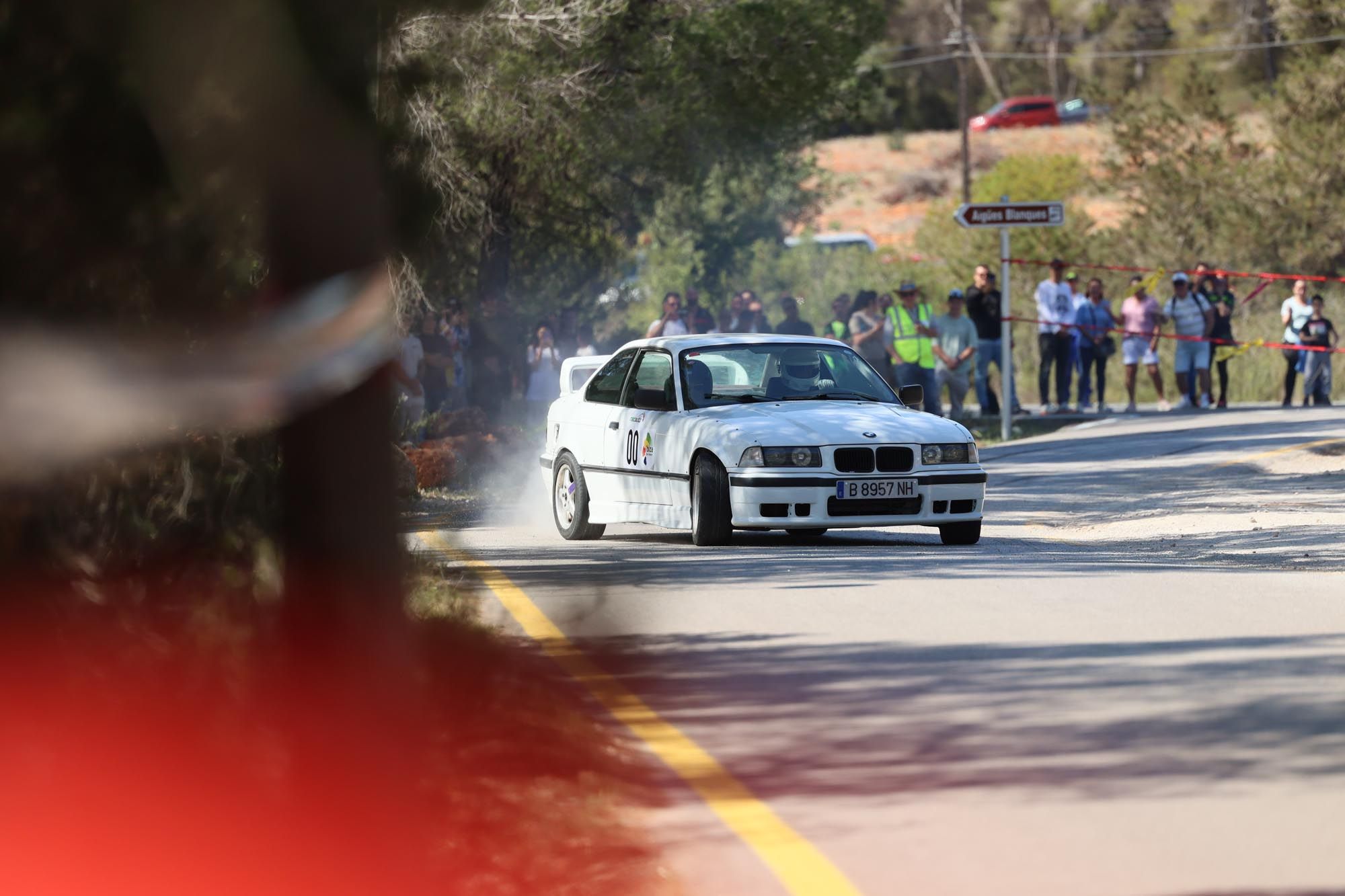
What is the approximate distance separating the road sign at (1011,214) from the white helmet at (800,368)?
9.31 meters

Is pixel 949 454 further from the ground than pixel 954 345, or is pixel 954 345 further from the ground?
pixel 954 345

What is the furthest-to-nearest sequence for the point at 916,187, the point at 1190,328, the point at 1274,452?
the point at 916,187 → the point at 1190,328 → the point at 1274,452

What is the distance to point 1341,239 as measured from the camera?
4512 centimetres

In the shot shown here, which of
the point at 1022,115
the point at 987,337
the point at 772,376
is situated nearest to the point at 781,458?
the point at 772,376

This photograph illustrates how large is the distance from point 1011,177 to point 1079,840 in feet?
199

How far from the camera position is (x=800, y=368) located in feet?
48.0

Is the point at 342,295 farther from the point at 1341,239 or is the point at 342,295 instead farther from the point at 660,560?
the point at 1341,239

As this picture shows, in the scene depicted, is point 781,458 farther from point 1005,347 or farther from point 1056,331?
point 1056,331

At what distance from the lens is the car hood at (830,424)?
1329cm

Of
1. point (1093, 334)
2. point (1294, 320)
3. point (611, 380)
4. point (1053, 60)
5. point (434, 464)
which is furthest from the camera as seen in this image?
point (1053, 60)

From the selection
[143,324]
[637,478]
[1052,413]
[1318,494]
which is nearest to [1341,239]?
[1052,413]

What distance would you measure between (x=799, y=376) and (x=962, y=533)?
172 centimetres

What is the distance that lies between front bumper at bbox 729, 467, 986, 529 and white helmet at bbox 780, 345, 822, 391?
4.94ft

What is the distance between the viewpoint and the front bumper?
13.1 metres
